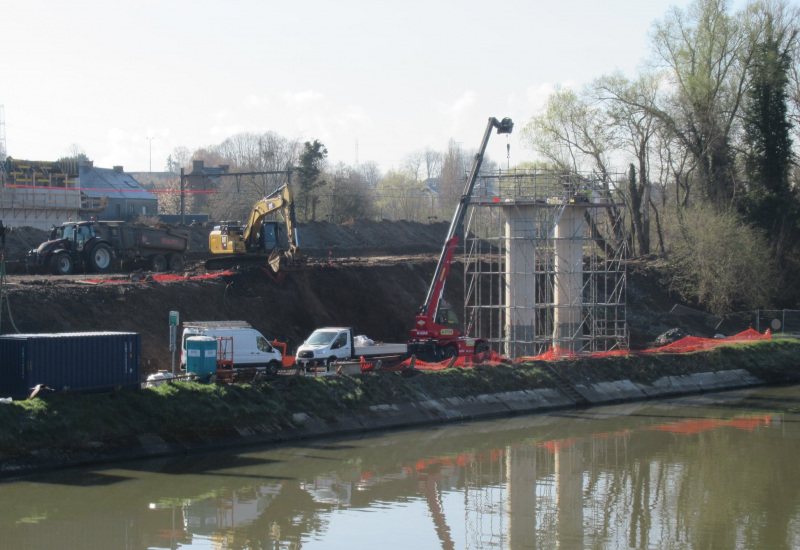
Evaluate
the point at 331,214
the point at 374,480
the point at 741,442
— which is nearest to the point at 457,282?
the point at 741,442

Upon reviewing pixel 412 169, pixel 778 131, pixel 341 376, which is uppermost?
pixel 412 169

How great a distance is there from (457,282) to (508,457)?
25.1m

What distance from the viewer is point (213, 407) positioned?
2431 cm

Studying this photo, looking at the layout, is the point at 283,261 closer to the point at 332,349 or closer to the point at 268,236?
the point at 268,236

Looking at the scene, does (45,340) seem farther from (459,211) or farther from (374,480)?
(459,211)

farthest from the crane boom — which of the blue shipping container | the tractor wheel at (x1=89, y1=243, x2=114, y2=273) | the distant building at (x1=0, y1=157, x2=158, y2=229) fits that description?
the distant building at (x1=0, y1=157, x2=158, y2=229)

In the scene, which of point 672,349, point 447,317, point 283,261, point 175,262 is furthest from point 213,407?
point 672,349

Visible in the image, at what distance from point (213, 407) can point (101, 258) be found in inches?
800

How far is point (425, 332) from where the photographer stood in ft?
116

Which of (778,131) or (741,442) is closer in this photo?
(741,442)

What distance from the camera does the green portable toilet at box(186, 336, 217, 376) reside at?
2536 cm

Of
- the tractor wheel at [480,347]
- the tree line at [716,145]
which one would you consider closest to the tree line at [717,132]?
the tree line at [716,145]

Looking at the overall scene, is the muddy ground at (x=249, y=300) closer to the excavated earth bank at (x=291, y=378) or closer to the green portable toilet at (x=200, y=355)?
the excavated earth bank at (x=291, y=378)

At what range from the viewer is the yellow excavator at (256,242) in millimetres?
41281
